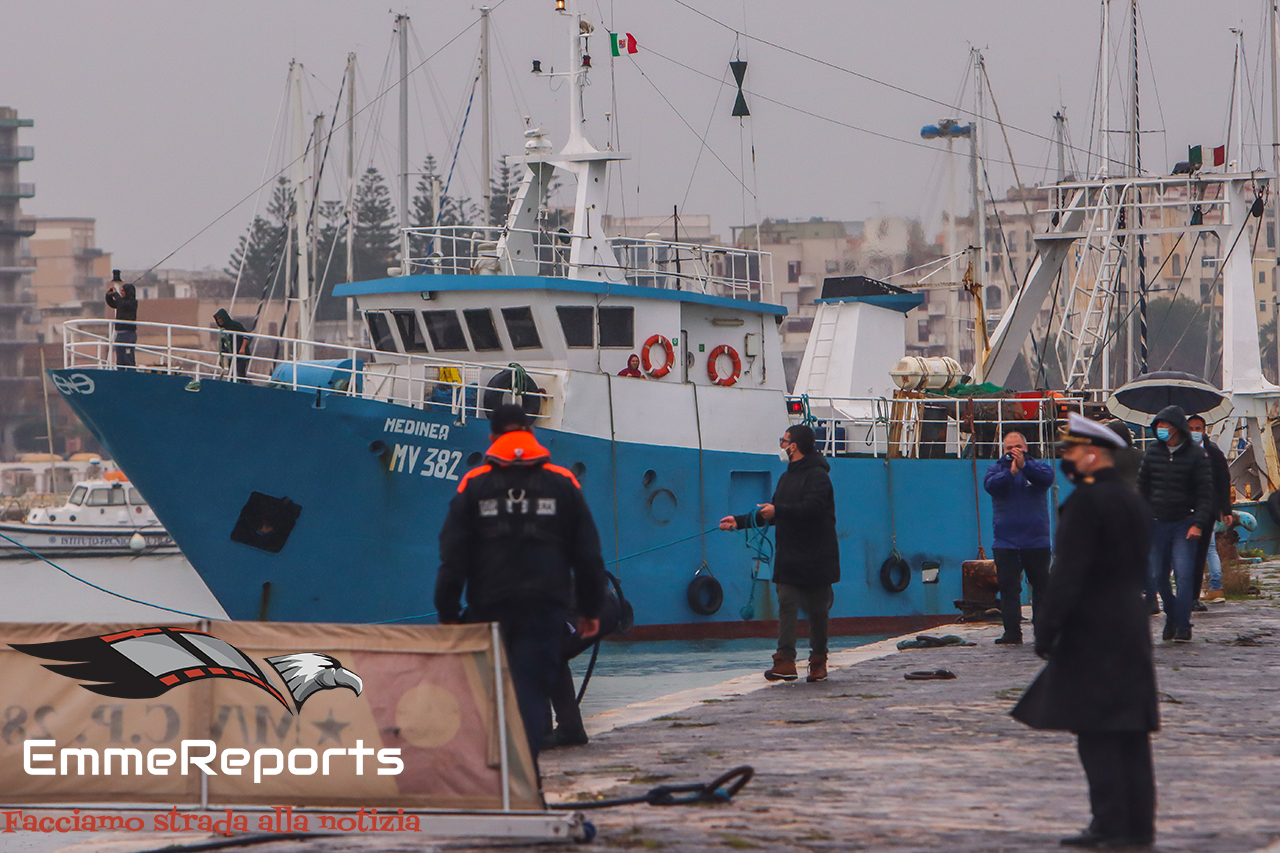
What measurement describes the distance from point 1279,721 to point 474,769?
4.86 metres

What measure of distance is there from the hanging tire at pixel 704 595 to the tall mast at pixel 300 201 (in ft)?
54.9

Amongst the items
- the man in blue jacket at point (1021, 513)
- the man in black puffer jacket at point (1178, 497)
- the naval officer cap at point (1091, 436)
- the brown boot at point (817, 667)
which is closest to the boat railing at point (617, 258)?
the man in blue jacket at point (1021, 513)

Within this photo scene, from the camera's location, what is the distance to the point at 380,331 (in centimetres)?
1812

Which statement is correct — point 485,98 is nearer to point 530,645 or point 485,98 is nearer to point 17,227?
point 530,645

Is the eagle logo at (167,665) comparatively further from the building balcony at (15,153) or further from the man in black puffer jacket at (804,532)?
the building balcony at (15,153)

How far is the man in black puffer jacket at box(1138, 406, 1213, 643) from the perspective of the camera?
10586 mm

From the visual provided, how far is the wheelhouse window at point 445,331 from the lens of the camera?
1741 cm

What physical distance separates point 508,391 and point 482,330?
197 cm

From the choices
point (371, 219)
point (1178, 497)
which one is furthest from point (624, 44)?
point (371, 219)

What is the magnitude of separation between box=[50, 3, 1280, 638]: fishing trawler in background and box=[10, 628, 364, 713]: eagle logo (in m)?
8.28

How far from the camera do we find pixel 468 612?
243 inches

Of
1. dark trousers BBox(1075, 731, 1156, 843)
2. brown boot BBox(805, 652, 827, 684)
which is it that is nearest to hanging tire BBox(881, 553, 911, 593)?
brown boot BBox(805, 652, 827, 684)

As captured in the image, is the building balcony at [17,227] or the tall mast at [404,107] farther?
the building balcony at [17,227]

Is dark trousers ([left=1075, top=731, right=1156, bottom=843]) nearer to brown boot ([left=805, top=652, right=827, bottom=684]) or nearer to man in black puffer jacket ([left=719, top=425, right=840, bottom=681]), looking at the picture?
man in black puffer jacket ([left=719, top=425, right=840, bottom=681])
